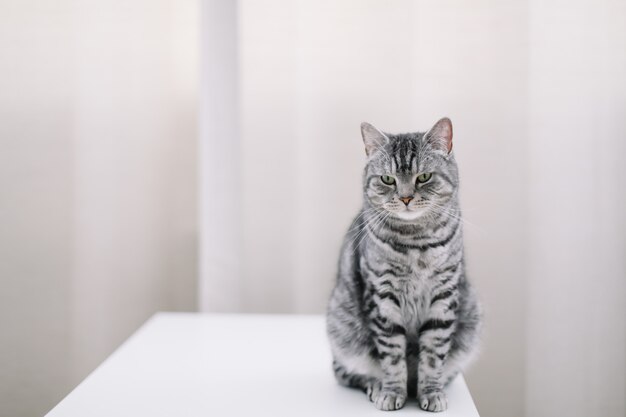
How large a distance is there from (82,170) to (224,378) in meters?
0.78

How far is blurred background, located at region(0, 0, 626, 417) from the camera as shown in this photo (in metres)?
1.36

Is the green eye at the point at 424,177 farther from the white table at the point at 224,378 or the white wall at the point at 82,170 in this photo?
the white wall at the point at 82,170

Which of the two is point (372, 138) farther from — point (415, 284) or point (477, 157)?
point (477, 157)

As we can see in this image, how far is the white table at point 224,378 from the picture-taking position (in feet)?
3.12

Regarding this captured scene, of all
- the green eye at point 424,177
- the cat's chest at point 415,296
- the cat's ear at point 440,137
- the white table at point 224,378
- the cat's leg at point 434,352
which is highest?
the cat's ear at point 440,137

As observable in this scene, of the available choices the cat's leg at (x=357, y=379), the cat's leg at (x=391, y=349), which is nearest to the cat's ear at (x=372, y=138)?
the cat's leg at (x=391, y=349)

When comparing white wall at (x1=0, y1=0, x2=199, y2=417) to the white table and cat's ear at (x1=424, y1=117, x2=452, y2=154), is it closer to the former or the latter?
the white table

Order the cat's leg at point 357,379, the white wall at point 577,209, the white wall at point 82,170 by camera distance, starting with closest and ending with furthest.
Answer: the cat's leg at point 357,379 → the white wall at point 577,209 → the white wall at point 82,170

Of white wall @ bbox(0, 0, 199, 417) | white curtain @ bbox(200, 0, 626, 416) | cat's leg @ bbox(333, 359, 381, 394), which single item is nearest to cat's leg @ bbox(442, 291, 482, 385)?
cat's leg @ bbox(333, 359, 381, 394)

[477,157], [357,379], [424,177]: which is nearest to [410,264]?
[424,177]

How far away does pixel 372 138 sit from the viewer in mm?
902

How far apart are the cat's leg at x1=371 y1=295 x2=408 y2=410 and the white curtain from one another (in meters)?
0.53

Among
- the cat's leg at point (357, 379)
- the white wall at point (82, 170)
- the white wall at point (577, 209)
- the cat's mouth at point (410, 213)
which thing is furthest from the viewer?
the white wall at point (82, 170)

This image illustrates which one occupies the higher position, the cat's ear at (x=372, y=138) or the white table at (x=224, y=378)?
the cat's ear at (x=372, y=138)
